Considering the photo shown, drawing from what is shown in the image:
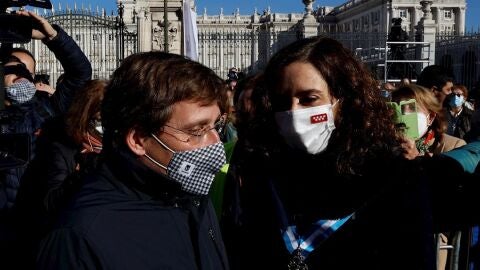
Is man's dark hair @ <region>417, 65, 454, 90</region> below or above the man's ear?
above

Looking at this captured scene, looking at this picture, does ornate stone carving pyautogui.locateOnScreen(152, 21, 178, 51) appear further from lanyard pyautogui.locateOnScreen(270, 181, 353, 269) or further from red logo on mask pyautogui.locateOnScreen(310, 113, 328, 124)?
lanyard pyautogui.locateOnScreen(270, 181, 353, 269)

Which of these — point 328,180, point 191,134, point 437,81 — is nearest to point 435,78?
point 437,81

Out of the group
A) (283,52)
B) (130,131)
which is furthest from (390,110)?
(130,131)

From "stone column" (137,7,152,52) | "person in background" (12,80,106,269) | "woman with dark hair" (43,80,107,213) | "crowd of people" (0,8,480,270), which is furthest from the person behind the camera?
"stone column" (137,7,152,52)

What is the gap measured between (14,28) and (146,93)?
147 centimetres

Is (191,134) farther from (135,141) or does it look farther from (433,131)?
(433,131)

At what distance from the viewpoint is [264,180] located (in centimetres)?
263

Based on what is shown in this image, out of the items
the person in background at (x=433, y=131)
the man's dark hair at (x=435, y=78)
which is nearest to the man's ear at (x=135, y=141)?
the person in background at (x=433, y=131)

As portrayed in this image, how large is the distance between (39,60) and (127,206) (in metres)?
24.6

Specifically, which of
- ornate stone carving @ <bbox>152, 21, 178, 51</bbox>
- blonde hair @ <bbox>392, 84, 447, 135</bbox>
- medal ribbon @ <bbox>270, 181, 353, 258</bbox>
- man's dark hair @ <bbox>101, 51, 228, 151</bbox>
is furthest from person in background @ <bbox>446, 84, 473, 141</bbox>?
ornate stone carving @ <bbox>152, 21, 178, 51</bbox>

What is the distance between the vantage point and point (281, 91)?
2662mm

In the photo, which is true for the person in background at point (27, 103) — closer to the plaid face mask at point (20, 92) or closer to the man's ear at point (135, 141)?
the plaid face mask at point (20, 92)

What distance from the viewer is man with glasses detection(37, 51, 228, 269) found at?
1.94 meters

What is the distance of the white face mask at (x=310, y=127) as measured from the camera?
251 centimetres
